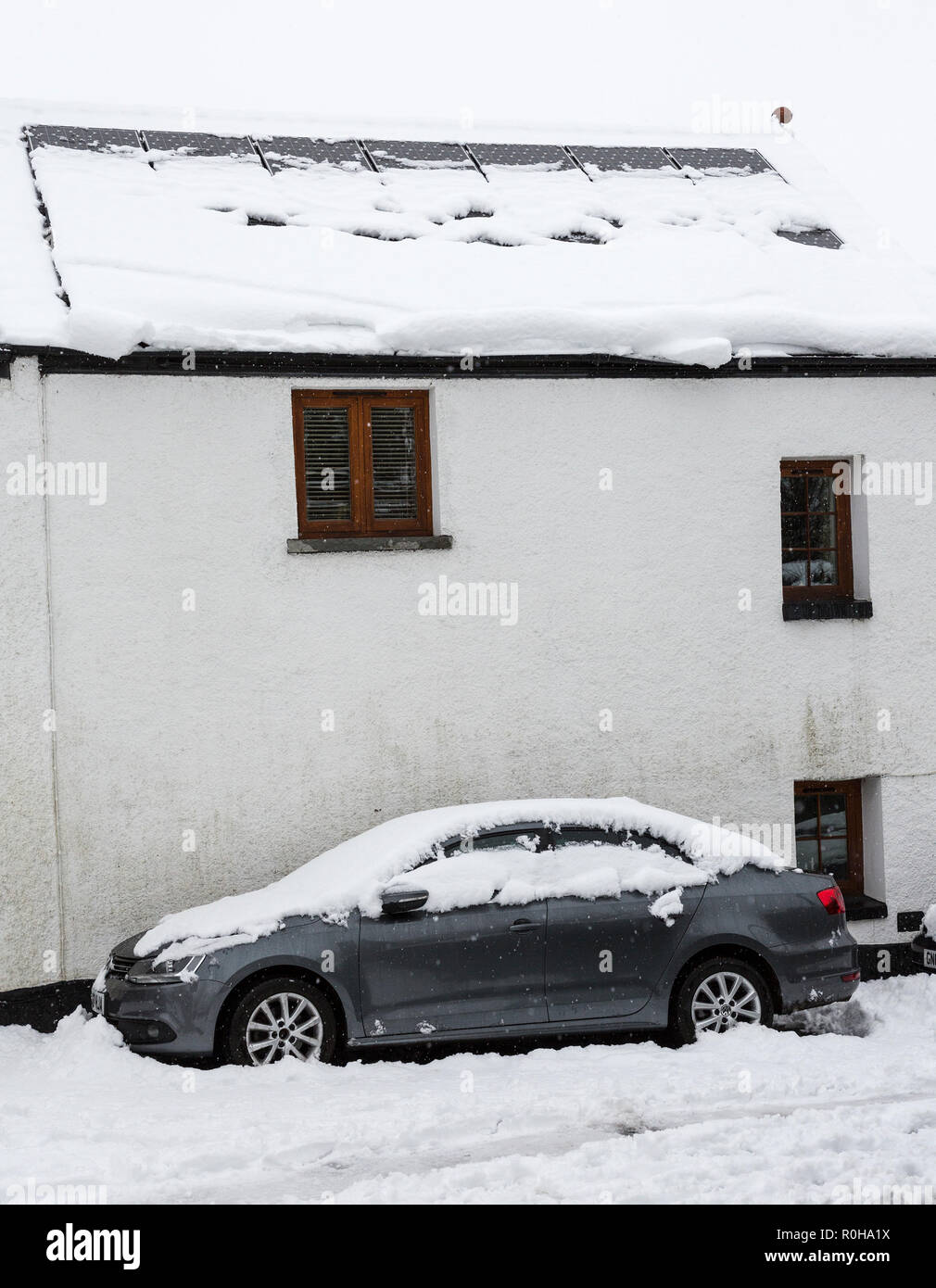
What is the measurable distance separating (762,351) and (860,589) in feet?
7.10

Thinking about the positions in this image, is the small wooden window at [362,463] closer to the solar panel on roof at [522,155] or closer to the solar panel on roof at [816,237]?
the solar panel on roof at [522,155]

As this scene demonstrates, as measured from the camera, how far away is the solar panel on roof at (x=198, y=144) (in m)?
13.4

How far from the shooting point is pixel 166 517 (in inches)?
397

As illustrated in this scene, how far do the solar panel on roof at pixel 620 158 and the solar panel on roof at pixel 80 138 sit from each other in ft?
15.2

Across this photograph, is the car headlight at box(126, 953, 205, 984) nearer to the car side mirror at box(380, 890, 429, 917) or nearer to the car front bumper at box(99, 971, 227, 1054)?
the car front bumper at box(99, 971, 227, 1054)

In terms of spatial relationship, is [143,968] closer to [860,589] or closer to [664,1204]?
[664,1204]

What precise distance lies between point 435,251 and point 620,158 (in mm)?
3771

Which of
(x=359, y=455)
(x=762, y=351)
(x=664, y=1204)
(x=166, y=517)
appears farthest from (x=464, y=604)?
(x=664, y=1204)

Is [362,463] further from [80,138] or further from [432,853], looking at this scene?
[80,138]

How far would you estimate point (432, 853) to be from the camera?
27.9ft

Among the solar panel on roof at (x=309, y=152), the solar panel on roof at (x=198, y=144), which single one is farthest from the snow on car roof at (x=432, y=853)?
the solar panel on roof at (x=198, y=144)

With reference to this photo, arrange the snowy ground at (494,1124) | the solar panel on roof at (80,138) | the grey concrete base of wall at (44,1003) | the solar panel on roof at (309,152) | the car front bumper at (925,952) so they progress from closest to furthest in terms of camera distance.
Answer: the snowy ground at (494,1124) → the grey concrete base of wall at (44,1003) → the car front bumper at (925,952) → the solar panel on roof at (80,138) → the solar panel on roof at (309,152)

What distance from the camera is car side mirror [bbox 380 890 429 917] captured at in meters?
8.11

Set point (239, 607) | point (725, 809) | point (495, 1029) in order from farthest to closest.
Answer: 1. point (725, 809)
2. point (239, 607)
3. point (495, 1029)
